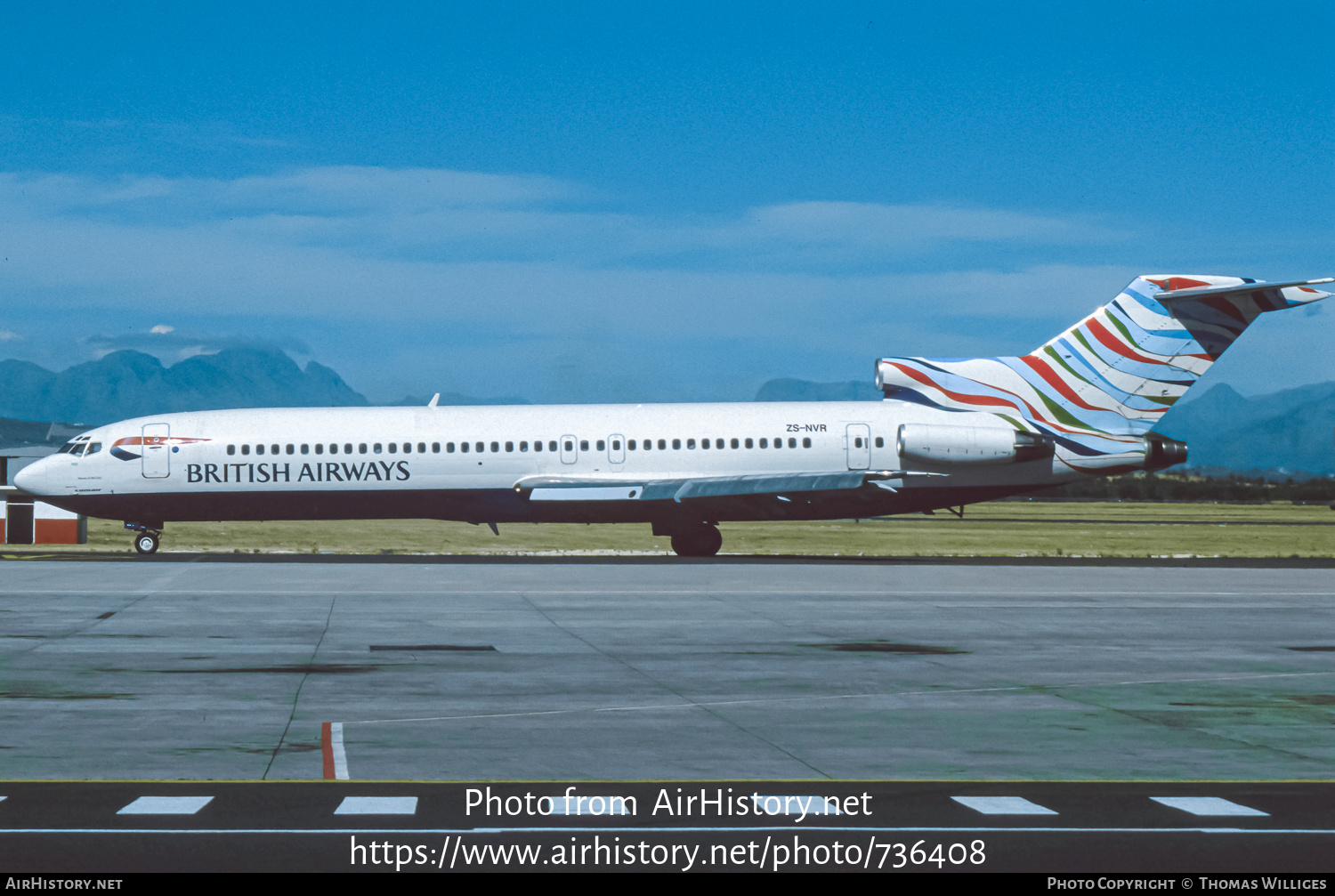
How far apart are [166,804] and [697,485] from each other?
3094 centimetres

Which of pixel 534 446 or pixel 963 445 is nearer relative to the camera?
pixel 963 445

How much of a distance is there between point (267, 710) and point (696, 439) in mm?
27975

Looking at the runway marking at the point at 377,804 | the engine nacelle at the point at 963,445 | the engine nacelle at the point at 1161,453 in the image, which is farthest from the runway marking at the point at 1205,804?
the engine nacelle at the point at 1161,453

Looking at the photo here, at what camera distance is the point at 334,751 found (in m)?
11.1

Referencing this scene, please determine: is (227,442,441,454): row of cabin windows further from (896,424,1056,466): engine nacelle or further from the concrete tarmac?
(896,424,1056,466): engine nacelle

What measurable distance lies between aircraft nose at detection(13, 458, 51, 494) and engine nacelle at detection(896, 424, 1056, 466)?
24.8m

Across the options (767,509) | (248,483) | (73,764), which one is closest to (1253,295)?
(767,509)

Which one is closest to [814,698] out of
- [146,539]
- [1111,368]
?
[1111,368]

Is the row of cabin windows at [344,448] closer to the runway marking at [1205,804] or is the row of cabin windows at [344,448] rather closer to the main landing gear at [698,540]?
the main landing gear at [698,540]

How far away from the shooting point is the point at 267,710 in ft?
43.4

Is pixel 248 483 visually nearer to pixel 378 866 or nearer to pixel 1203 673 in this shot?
pixel 1203 673

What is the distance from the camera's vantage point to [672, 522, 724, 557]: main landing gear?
1633 inches

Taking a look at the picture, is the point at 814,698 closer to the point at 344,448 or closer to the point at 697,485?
the point at 697,485

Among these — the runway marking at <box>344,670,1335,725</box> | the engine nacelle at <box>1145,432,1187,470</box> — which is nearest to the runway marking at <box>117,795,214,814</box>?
the runway marking at <box>344,670,1335,725</box>
